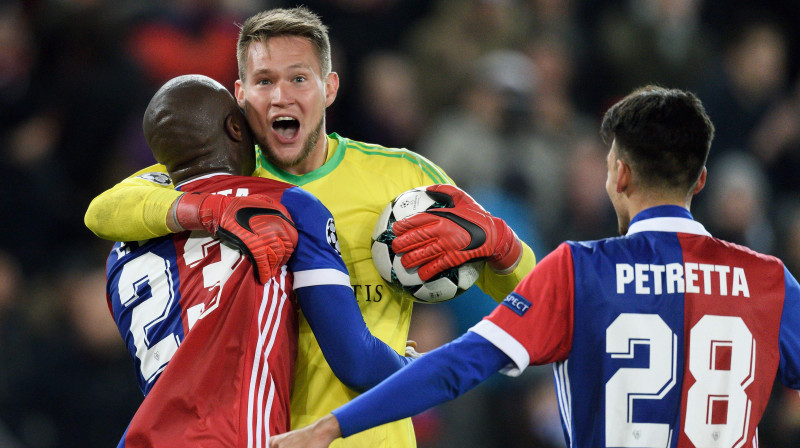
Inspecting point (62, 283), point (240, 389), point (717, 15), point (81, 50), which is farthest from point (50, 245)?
point (717, 15)

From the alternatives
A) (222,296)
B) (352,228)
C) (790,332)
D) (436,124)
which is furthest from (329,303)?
(436,124)

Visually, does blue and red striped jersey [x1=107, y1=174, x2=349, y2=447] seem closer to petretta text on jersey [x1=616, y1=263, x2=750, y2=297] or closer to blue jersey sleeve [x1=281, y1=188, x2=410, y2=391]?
blue jersey sleeve [x1=281, y1=188, x2=410, y2=391]

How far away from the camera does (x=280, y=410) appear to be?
2.80 metres

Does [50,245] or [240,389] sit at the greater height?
[240,389]

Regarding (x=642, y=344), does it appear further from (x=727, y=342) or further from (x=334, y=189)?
(x=334, y=189)

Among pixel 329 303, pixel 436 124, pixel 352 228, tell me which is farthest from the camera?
pixel 436 124

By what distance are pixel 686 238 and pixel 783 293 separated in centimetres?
30

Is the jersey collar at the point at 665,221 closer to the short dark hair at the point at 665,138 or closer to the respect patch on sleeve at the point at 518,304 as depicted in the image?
the short dark hair at the point at 665,138

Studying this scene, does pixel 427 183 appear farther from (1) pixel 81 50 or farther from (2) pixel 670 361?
(1) pixel 81 50

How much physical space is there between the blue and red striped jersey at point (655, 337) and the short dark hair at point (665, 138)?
0.21m

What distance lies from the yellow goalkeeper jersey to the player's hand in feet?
2.74

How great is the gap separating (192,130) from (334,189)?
665mm

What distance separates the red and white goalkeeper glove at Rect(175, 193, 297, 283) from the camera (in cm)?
269

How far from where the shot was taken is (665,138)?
8.53 ft
